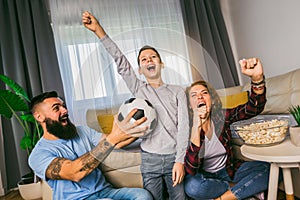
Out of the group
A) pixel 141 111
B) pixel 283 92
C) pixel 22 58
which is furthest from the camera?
pixel 22 58

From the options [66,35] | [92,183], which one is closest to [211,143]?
[92,183]

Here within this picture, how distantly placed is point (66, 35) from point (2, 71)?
61 centimetres

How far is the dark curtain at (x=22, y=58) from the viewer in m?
2.20

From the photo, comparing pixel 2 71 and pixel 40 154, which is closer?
pixel 40 154

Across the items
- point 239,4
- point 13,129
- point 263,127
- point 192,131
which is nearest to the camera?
point 192,131

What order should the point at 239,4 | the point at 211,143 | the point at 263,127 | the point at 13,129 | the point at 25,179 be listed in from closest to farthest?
1. the point at 211,143
2. the point at 263,127
3. the point at 25,179
4. the point at 13,129
5. the point at 239,4

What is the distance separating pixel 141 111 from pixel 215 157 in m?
Answer: 0.39

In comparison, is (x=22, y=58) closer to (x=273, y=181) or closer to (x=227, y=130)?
(x=227, y=130)

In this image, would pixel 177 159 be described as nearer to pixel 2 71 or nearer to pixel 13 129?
pixel 13 129

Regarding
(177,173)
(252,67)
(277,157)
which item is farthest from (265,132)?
(177,173)

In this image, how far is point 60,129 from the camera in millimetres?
894

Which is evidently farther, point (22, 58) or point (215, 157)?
point (22, 58)

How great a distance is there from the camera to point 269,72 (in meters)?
2.19

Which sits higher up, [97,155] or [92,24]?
[92,24]
